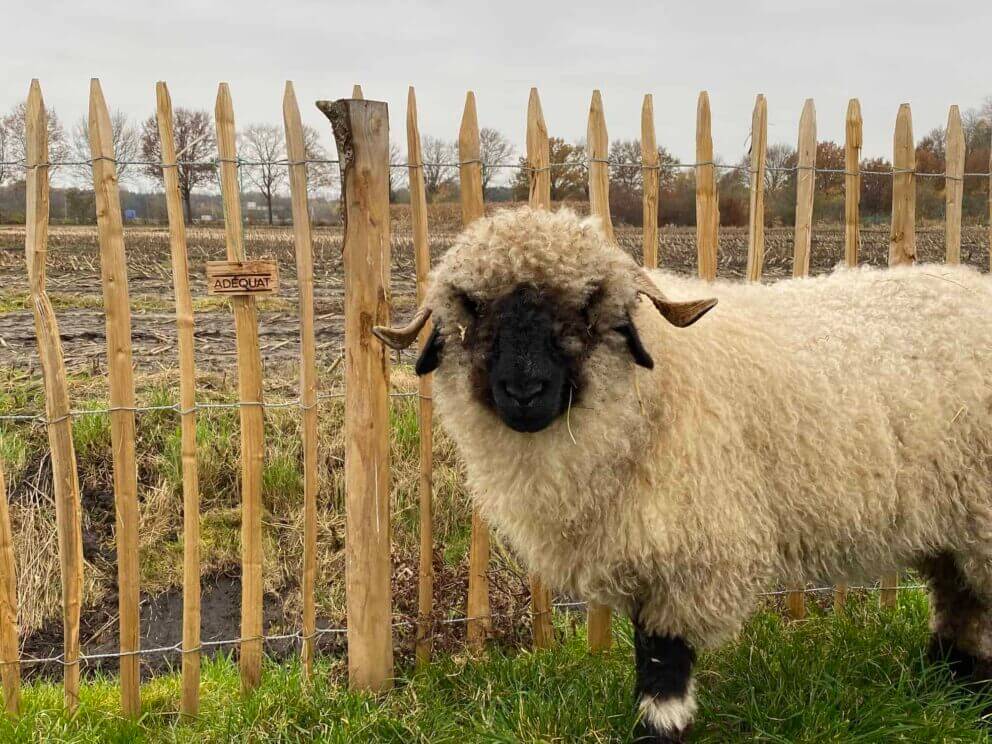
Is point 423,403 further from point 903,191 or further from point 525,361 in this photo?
point 903,191

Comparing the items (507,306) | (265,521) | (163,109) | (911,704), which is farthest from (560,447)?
(265,521)

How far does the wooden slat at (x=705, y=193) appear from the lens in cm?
424

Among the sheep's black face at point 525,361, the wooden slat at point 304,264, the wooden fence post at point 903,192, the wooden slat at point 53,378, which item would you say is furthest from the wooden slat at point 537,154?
the wooden slat at point 53,378

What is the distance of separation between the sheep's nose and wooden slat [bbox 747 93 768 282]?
6.90 ft

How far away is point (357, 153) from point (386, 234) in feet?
1.22

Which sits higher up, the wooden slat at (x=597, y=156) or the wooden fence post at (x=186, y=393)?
the wooden slat at (x=597, y=156)

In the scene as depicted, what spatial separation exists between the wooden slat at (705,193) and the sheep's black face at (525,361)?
1798mm

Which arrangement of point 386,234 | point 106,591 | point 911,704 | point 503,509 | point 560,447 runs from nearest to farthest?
1. point 560,447
2. point 503,509
3. point 911,704
4. point 386,234
5. point 106,591

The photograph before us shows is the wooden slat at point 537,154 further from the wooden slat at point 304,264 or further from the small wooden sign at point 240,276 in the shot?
the small wooden sign at point 240,276

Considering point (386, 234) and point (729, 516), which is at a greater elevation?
point (386, 234)

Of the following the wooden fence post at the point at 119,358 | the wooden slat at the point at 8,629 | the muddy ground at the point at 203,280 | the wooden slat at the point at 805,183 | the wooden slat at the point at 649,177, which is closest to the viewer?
the wooden fence post at the point at 119,358

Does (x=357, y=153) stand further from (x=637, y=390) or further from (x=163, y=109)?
(x=637, y=390)

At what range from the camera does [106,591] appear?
5559mm

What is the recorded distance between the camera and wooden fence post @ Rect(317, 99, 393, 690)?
12.1 ft
